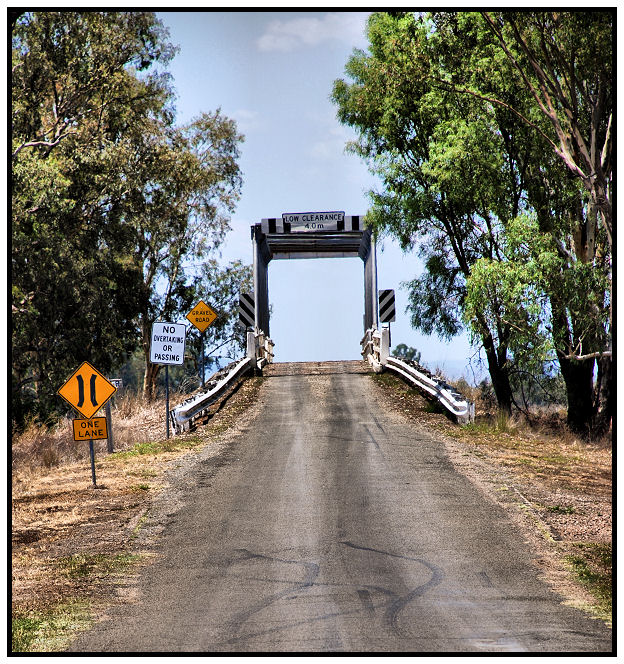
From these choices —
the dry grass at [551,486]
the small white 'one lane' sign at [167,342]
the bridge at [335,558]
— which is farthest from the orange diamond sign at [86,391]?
the dry grass at [551,486]

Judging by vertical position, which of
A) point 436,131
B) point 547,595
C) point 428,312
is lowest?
point 547,595

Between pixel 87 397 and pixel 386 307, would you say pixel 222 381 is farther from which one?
pixel 87 397

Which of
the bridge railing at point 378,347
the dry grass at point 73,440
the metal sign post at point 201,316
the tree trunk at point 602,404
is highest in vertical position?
the metal sign post at point 201,316

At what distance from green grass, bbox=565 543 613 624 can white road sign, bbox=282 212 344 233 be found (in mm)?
20532

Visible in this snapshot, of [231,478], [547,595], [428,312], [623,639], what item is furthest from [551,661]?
[428,312]

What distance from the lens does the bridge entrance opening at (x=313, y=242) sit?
28141mm

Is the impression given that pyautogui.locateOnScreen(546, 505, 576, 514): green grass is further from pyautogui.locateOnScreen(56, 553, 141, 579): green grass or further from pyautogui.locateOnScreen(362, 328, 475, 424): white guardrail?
pyautogui.locateOnScreen(362, 328, 475, 424): white guardrail

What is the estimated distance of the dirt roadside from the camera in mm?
7558

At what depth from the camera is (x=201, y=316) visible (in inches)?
826

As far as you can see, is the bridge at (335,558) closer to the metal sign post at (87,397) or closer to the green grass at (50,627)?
the green grass at (50,627)

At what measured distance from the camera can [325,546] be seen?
883 cm

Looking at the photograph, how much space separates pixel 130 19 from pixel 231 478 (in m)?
18.1

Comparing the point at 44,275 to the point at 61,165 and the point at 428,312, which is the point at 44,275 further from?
the point at 428,312

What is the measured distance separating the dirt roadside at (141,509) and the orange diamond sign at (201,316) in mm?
3295
